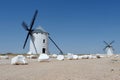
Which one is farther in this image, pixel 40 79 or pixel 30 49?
pixel 30 49

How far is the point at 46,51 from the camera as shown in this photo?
55.8 meters

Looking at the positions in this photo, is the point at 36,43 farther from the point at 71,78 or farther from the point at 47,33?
the point at 71,78

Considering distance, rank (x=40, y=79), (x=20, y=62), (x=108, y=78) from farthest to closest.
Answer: (x=20, y=62) → (x=108, y=78) → (x=40, y=79)

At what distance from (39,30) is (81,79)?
153 ft

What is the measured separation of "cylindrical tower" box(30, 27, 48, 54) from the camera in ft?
177

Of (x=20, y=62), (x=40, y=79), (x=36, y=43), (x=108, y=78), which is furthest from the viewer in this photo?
(x=36, y=43)

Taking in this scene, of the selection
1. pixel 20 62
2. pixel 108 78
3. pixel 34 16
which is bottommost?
pixel 108 78

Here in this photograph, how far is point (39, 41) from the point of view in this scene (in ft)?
178

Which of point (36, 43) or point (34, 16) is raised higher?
point (34, 16)

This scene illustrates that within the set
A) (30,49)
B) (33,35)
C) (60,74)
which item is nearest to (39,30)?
(33,35)

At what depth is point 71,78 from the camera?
9.68 meters

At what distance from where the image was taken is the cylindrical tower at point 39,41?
5388cm

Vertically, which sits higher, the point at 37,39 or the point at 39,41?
the point at 37,39

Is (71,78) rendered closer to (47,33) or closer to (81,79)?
(81,79)
